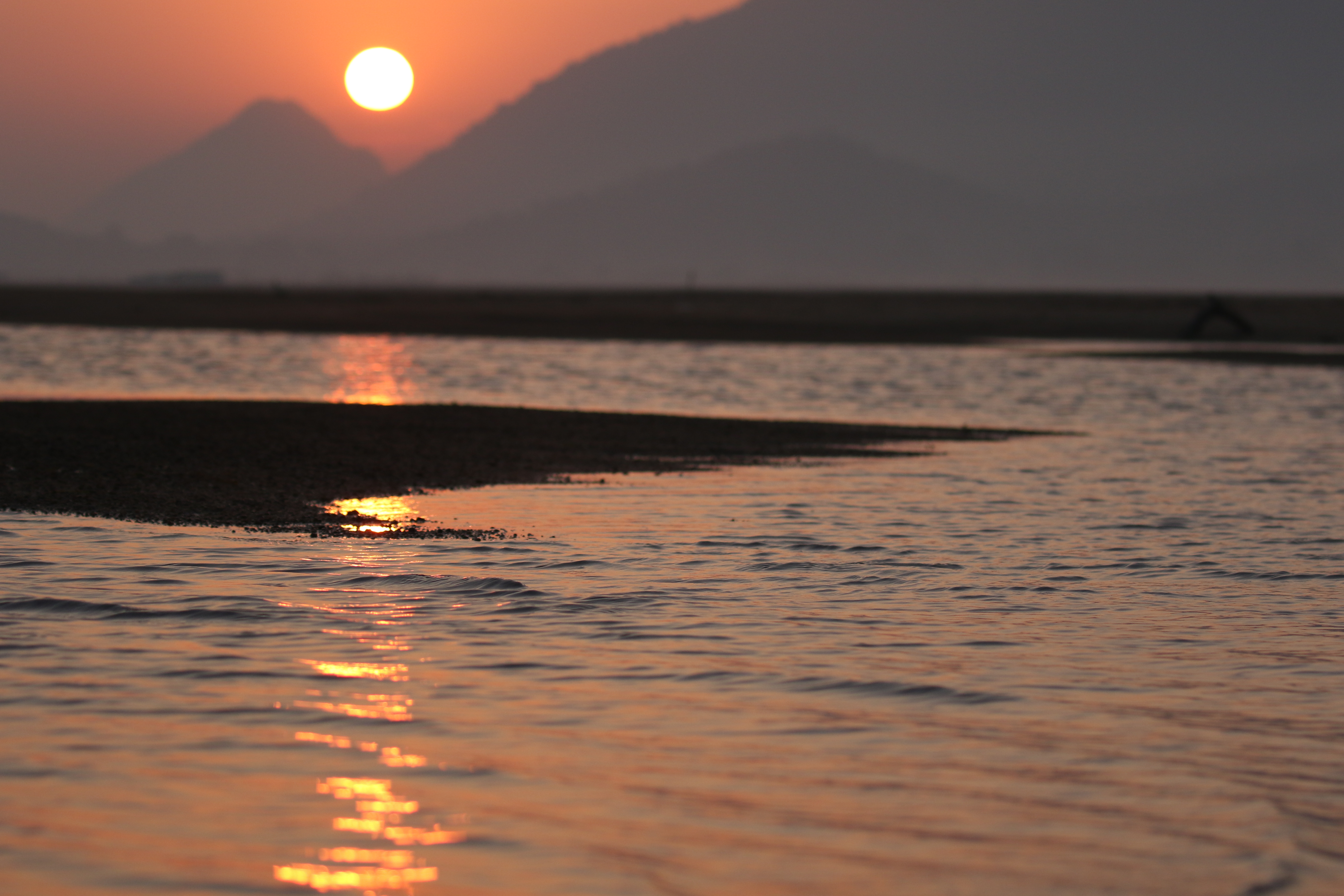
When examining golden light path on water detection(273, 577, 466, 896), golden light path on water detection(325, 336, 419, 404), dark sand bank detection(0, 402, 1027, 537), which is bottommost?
golden light path on water detection(273, 577, 466, 896)

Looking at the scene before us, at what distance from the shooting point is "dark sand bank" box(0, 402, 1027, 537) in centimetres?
1639

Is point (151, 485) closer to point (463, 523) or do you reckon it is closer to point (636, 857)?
point (463, 523)

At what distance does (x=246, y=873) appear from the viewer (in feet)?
20.2

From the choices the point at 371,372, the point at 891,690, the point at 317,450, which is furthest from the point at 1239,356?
the point at 891,690

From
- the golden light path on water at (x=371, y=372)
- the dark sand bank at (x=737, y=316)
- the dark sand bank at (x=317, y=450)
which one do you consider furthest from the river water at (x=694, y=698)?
the dark sand bank at (x=737, y=316)

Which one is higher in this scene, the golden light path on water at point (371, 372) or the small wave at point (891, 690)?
the golden light path on water at point (371, 372)

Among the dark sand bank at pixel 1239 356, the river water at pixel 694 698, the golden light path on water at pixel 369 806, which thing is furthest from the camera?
the dark sand bank at pixel 1239 356

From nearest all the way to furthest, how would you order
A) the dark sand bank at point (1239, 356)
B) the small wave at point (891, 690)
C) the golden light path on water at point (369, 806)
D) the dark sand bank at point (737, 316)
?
the golden light path on water at point (369, 806) → the small wave at point (891, 690) → the dark sand bank at point (1239, 356) → the dark sand bank at point (737, 316)

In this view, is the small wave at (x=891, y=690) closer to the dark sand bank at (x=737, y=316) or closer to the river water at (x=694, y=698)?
the river water at (x=694, y=698)

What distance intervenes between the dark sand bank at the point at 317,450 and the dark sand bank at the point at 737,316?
116ft

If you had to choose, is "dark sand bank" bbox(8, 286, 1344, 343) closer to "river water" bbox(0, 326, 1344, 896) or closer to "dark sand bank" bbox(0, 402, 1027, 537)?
"dark sand bank" bbox(0, 402, 1027, 537)

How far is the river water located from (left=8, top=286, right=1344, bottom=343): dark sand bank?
154 feet

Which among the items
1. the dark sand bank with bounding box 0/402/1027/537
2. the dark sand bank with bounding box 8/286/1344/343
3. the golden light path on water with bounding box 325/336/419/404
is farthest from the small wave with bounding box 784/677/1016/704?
A: the dark sand bank with bounding box 8/286/1344/343

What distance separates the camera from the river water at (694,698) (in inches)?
253
